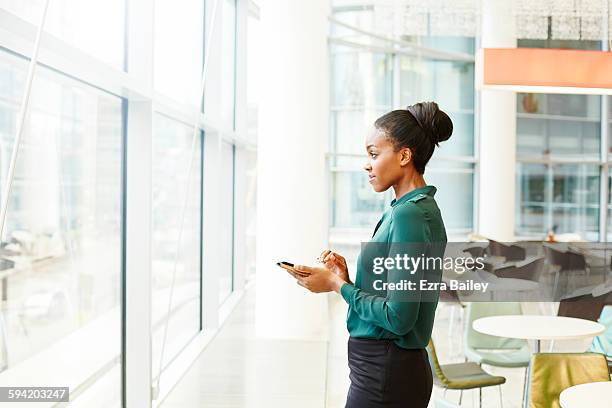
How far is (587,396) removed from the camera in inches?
110

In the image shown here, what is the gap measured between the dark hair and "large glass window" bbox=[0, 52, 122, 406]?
1429mm

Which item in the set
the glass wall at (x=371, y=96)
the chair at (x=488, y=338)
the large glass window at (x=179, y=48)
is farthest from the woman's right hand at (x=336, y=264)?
the glass wall at (x=371, y=96)

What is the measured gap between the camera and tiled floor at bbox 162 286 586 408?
13.9 feet

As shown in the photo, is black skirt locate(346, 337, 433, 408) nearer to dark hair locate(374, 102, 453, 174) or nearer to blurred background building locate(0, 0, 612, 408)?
dark hair locate(374, 102, 453, 174)

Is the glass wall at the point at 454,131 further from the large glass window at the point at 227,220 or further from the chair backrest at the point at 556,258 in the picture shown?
the large glass window at the point at 227,220

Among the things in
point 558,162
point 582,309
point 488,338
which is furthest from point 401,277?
point 558,162

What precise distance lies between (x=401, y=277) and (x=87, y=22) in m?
2.14

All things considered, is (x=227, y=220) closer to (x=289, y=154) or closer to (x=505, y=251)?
(x=289, y=154)

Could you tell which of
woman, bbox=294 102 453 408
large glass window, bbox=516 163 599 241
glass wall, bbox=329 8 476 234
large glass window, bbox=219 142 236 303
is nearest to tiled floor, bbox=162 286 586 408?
large glass window, bbox=219 142 236 303

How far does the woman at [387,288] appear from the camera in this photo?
6.35ft

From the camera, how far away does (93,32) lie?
318 cm

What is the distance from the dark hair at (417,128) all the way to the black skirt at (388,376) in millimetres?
550

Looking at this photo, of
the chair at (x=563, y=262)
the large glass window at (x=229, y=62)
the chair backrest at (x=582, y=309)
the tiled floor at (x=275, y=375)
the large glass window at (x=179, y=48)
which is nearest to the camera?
the tiled floor at (x=275, y=375)

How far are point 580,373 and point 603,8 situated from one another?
533cm
